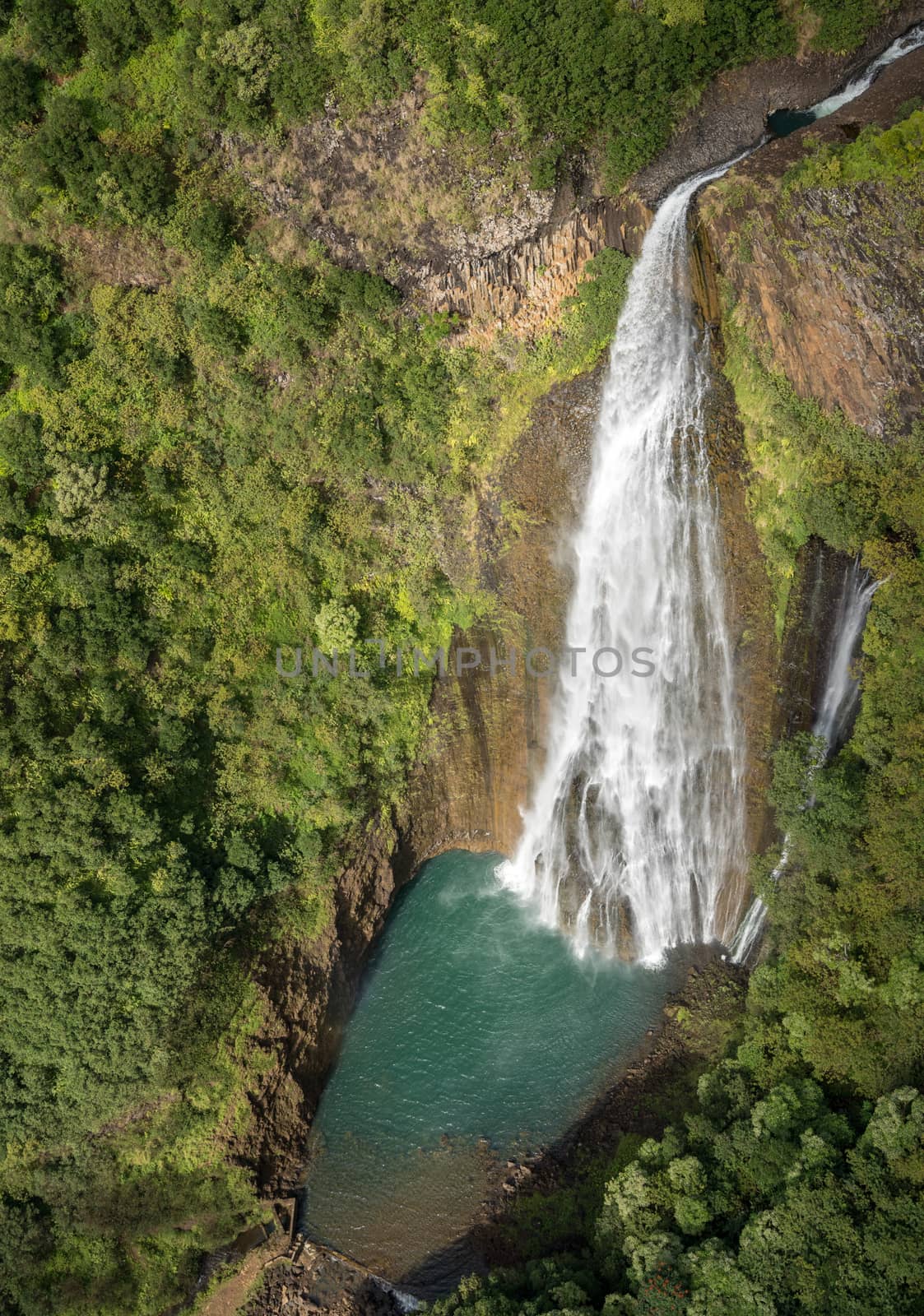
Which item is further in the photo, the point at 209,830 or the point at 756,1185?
the point at 209,830

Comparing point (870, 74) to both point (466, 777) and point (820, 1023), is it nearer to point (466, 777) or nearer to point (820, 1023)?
point (466, 777)

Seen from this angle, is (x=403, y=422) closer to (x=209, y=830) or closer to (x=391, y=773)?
(x=391, y=773)

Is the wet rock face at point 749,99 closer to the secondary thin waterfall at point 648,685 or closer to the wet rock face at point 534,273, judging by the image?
the secondary thin waterfall at point 648,685

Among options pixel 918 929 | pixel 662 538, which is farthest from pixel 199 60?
pixel 918 929

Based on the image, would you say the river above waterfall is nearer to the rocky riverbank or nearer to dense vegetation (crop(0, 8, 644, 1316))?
the rocky riverbank

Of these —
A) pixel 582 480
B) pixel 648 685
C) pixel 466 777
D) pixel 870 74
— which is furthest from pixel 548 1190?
pixel 870 74

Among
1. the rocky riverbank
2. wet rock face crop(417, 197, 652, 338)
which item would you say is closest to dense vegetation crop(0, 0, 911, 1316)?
wet rock face crop(417, 197, 652, 338)

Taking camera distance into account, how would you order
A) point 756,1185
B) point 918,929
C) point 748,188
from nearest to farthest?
point 756,1185, point 918,929, point 748,188
